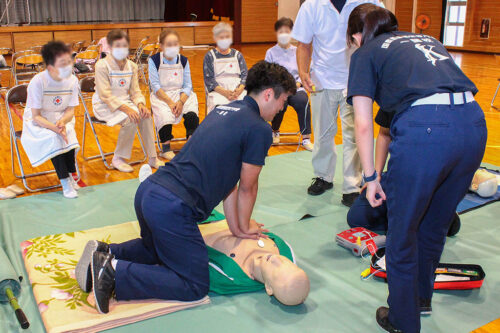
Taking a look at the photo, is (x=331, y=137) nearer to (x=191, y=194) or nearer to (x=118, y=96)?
(x=191, y=194)

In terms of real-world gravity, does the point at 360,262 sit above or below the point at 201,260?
below

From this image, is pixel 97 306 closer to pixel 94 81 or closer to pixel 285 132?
pixel 94 81

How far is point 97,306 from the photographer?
2.17 meters

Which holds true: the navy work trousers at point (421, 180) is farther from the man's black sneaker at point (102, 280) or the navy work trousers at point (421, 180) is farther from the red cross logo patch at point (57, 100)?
the red cross logo patch at point (57, 100)

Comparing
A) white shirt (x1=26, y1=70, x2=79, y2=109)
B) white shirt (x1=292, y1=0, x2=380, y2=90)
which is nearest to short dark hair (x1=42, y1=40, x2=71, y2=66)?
white shirt (x1=26, y1=70, x2=79, y2=109)

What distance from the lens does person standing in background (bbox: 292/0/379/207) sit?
355cm

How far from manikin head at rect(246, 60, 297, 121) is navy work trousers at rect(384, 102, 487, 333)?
21.8 inches

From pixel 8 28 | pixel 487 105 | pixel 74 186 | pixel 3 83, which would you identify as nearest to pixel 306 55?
pixel 74 186

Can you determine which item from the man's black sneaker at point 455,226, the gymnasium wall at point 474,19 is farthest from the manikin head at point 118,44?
the gymnasium wall at point 474,19

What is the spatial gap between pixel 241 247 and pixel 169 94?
2.64 m

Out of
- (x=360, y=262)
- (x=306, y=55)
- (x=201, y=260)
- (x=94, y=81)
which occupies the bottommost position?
(x=360, y=262)

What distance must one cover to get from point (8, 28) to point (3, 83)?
3014 millimetres

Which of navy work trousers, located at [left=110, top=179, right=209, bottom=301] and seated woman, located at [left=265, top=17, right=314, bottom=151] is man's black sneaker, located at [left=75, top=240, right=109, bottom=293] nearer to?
navy work trousers, located at [left=110, top=179, right=209, bottom=301]

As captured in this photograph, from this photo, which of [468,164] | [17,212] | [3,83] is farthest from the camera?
[3,83]
